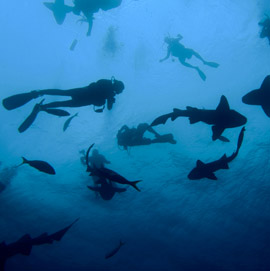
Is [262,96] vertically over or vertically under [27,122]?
over

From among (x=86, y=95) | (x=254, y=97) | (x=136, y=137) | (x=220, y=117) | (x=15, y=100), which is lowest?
(x=220, y=117)

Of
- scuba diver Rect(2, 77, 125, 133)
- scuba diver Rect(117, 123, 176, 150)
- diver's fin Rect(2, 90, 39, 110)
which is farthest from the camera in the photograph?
scuba diver Rect(117, 123, 176, 150)

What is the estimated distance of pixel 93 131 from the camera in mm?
20766

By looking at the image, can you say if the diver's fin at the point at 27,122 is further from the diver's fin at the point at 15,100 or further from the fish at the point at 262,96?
the fish at the point at 262,96

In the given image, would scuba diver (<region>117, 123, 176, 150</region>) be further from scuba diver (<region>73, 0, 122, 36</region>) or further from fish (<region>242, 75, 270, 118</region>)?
fish (<region>242, 75, 270, 118</region>)

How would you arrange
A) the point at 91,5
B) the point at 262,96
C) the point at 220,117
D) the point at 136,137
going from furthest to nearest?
the point at 136,137 < the point at 91,5 < the point at 220,117 < the point at 262,96

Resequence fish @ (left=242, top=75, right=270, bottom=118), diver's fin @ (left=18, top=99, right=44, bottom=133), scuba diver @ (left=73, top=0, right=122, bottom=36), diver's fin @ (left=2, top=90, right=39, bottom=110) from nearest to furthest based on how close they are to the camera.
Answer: fish @ (left=242, top=75, right=270, bottom=118)
diver's fin @ (left=2, top=90, right=39, bottom=110)
diver's fin @ (left=18, top=99, right=44, bottom=133)
scuba diver @ (left=73, top=0, right=122, bottom=36)

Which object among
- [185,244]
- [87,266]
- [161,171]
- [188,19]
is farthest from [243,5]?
[87,266]

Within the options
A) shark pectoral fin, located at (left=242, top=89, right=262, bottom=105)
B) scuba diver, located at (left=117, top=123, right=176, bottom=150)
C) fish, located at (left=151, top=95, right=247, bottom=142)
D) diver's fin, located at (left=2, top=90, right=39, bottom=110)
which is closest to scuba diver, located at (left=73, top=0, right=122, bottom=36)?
scuba diver, located at (left=117, top=123, right=176, bottom=150)

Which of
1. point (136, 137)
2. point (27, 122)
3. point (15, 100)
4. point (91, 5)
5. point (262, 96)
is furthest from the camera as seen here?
point (136, 137)

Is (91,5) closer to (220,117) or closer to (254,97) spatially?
(220,117)

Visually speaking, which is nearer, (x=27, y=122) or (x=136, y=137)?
(x=27, y=122)

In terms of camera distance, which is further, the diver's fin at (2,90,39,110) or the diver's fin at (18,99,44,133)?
the diver's fin at (18,99,44,133)

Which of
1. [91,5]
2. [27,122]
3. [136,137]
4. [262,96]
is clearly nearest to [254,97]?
[262,96]
